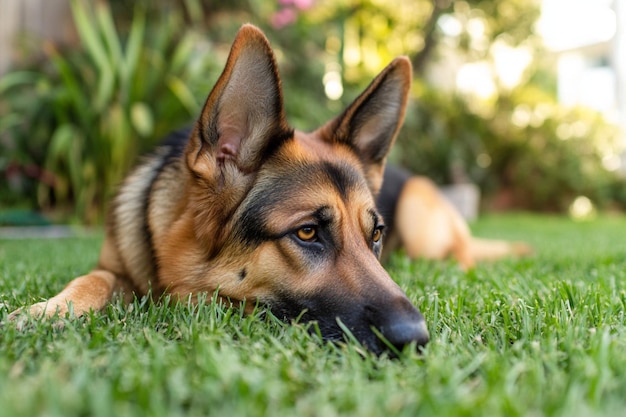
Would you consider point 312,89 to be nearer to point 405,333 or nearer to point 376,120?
point 376,120

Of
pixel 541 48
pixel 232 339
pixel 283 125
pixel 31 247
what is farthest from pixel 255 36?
pixel 541 48

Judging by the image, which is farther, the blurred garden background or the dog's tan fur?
the blurred garden background

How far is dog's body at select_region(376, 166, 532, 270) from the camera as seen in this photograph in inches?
166

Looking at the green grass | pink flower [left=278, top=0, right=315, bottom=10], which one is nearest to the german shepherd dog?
the green grass

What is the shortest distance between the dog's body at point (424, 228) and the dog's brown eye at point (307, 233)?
2058mm

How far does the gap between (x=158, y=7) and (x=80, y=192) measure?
3.53m

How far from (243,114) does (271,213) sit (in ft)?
1.42

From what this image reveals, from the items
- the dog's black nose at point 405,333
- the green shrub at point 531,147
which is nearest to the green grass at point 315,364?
the dog's black nose at point 405,333

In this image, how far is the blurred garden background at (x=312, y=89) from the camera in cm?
592

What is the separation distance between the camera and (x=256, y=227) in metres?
2.09

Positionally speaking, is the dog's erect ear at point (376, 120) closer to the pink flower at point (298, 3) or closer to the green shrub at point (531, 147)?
the pink flower at point (298, 3)

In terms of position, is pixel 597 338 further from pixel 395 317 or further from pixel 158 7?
pixel 158 7

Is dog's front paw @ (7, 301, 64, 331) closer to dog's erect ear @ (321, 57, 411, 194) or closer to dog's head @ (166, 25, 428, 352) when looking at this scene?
dog's head @ (166, 25, 428, 352)

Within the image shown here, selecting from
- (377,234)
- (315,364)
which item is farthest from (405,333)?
(377,234)
